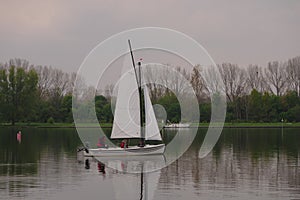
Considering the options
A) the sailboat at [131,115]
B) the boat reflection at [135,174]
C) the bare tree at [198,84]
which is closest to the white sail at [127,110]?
the sailboat at [131,115]

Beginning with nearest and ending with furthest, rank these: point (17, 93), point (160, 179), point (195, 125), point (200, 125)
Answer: point (160, 179)
point (200, 125)
point (195, 125)
point (17, 93)

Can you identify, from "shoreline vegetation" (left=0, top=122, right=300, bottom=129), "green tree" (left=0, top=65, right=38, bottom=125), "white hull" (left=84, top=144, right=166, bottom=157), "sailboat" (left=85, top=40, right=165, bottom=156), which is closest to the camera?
"white hull" (left=84, top=144, right=166, bottom=157)

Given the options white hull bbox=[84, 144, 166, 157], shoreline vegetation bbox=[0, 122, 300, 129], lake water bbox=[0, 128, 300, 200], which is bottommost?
lake water bbox=[0, 128, 300, 200]

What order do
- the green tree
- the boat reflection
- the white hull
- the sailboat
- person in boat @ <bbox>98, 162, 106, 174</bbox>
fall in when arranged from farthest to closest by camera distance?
the green tree < the sailboat < the white hull < person in boat @ <bbox>98, 162, 106, 174</bbox> < the boat reflection

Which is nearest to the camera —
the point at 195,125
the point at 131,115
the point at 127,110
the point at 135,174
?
the point at 135,174

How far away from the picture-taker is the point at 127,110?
36.3 meters

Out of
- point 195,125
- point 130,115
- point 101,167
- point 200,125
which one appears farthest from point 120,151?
point 195,125

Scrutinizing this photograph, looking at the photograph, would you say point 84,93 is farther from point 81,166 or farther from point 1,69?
point 81,166

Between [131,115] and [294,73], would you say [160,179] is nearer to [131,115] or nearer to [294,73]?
[131,115]

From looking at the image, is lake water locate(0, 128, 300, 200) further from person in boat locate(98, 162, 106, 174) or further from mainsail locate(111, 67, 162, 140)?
mainsail locate(111, 67, 162, 140)

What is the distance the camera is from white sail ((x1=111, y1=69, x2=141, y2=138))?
118 ft

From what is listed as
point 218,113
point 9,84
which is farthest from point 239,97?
point 9,84

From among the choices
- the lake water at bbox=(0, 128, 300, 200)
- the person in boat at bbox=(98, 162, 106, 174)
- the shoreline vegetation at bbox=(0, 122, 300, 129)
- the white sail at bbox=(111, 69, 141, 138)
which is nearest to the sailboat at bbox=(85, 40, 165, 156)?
the white sail at bbox=(111, 69, 141, 138)

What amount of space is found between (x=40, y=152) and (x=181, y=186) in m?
18.2
